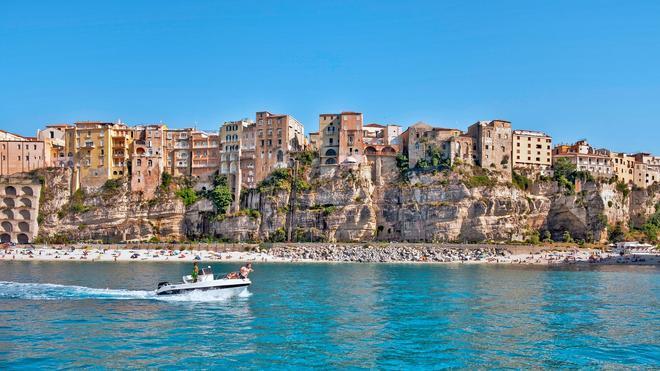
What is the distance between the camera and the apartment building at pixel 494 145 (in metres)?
81.8

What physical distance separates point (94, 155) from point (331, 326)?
65.8 meters

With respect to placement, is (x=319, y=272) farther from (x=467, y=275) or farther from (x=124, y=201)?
(x=124, y=201)

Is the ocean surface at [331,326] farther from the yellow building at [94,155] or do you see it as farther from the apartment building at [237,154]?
the yellow building at [94,155]

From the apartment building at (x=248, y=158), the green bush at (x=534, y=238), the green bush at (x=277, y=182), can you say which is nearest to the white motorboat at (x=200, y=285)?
the green bush at (x=277, y=182)

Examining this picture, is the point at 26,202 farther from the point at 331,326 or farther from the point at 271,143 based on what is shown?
the point at 331,326

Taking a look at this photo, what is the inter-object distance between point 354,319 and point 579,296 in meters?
16.2

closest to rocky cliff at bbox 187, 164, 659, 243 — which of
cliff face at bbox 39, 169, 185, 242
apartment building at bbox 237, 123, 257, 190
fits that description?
apartment building at bbox 237, 123, 257, 190

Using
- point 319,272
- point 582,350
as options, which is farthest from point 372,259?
point 582,350

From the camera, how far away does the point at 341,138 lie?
3221 inches

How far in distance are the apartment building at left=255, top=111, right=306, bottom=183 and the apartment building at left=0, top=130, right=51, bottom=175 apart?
27827mm

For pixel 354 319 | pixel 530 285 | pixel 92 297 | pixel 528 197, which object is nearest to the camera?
pixel 354 319

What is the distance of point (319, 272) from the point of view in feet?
170

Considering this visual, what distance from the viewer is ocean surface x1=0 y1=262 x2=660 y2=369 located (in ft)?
65.4

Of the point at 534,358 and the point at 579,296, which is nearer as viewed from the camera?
the point at 534,358
